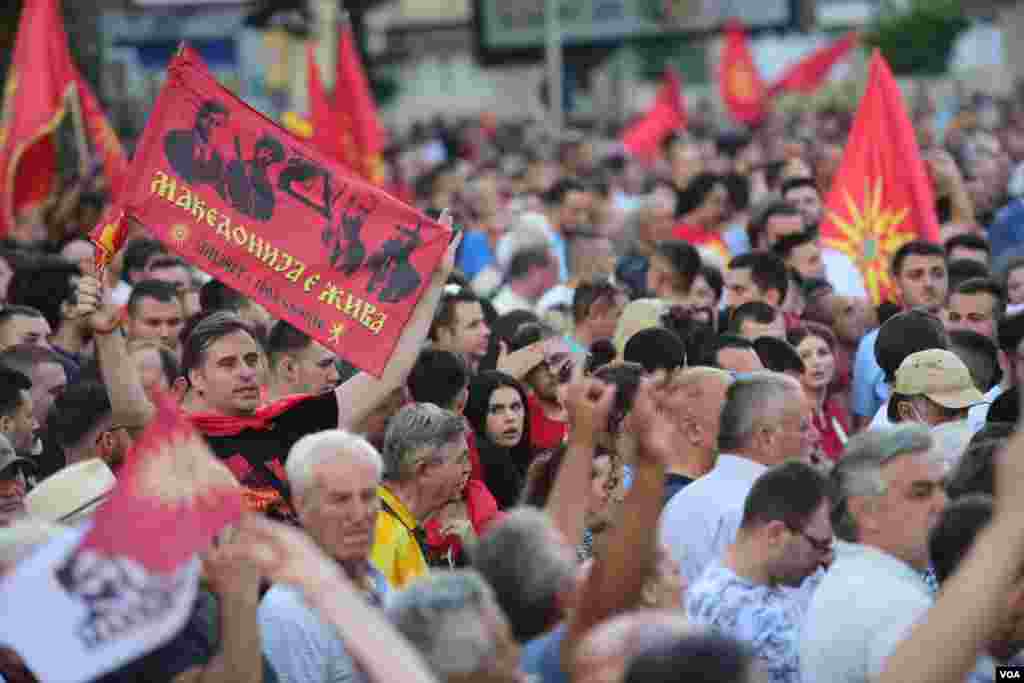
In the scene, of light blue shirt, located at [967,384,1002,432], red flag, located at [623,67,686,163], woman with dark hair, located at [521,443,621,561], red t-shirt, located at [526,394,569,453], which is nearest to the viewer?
woman with dark hair, located at [521,443,621,561]

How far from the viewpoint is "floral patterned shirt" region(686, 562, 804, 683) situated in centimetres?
567

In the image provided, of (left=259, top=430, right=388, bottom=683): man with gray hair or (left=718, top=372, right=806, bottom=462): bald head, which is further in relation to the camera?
(left=718, top=372, right=806, bottom=462): bald head

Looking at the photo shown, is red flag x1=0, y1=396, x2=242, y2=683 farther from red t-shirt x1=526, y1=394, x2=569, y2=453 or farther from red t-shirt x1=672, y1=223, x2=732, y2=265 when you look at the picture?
red t-shirt x1=672, y1=223, x2=732, y2=265

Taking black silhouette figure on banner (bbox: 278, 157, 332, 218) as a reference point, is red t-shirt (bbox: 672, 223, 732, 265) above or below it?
below

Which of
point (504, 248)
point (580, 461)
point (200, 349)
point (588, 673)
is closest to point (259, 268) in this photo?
point (200, 349)

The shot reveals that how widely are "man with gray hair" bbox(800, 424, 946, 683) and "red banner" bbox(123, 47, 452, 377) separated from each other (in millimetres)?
2392

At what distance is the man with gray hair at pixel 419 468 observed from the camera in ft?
22.6

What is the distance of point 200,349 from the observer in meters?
7.55

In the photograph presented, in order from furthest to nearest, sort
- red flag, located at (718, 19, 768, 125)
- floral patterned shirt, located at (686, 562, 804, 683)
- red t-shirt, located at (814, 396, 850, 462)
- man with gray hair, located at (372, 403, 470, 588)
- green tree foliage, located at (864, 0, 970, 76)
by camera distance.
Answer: green tree foliage, located at (864, 0, 970, 76), red flag, located at (718, 19, 768, 125), red t-shirt, located at (814, 396, 850, 462), man with gray hair, located at (372, 403, 470, 588), floral patterned shirt, located at (686, 562, 804, 683)

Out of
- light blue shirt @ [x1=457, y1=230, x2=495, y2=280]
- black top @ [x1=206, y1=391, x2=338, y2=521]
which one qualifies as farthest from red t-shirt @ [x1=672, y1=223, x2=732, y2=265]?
black top @ [x1=206, y1=391, x2=338, y2=521]

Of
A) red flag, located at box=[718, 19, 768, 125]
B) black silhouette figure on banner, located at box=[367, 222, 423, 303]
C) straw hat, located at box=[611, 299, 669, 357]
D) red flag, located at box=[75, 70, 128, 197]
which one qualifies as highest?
red flag, located at box=[718, 19, 768, 125]

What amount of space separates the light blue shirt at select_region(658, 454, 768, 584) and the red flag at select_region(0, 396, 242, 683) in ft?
7.87

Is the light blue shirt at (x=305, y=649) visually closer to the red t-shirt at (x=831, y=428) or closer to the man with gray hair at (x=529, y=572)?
the man with gray hair at (x=529, y=572)

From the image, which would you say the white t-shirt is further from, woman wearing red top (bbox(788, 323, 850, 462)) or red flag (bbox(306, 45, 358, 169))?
red flag (bbox(306, 45, 358, 169))
